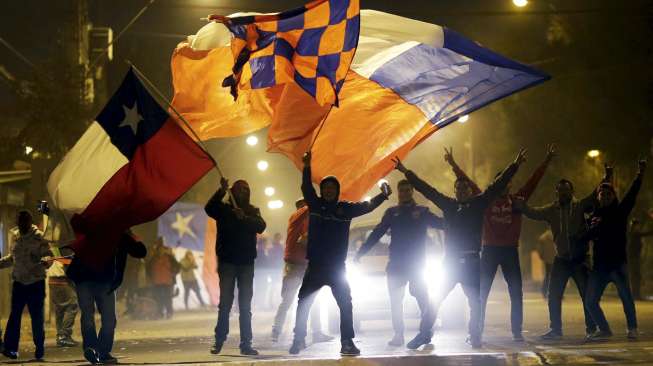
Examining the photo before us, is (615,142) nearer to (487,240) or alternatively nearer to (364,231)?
(364,231)

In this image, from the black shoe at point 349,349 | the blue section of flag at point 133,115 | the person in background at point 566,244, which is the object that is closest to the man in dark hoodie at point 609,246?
the person in background at point 566,244

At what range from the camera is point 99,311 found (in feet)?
40.1

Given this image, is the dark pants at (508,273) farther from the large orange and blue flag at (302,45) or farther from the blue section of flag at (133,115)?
the blue section of flag at (133,115)

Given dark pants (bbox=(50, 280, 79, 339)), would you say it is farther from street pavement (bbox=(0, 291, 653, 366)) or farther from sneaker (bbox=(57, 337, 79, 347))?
street pavement (bbox=(0, 291, 653, 366))

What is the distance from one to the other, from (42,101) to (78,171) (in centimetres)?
1676

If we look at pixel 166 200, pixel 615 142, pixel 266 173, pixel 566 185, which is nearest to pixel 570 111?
pixel 615 142

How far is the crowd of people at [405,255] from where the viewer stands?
11.9 m

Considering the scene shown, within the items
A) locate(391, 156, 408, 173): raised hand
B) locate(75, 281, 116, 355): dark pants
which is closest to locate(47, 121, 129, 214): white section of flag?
locate(75, 281, 116, 355): dark pants

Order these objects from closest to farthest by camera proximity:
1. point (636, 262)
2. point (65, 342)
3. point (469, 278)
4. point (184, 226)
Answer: point (469, 278) < point (65, 342) < point (636, 262) < point (184, 226)

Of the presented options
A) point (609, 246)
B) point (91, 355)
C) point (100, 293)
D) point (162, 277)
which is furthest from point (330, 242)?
point (162, 277)

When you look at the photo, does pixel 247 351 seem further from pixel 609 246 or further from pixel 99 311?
pixel 609 246

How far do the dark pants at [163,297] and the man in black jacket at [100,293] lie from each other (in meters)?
13.8

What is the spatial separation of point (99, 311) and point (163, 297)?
46.5ft

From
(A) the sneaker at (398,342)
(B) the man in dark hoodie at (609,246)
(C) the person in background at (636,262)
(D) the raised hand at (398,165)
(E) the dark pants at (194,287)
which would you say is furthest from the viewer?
(E) the dark pants at (194,287)
